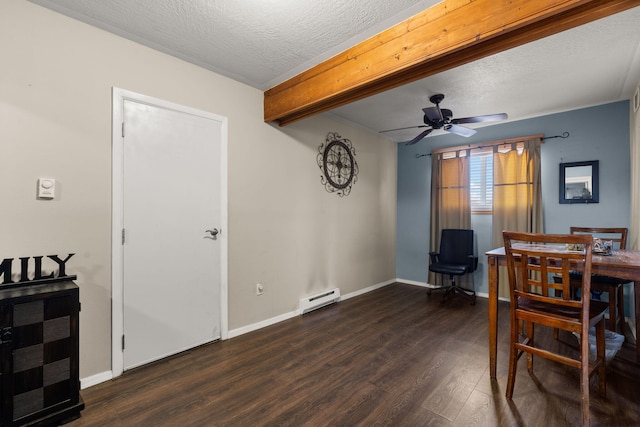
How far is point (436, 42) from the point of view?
71.7 inches

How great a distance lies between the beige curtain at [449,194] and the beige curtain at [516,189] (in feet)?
1.28

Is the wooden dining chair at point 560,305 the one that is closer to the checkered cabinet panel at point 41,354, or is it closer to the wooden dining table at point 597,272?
the wooden dining table at point 597,272

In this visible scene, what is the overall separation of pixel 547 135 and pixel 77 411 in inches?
208

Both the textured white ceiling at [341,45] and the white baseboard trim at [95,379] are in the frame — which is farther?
the white baseboard trim at [95,379]

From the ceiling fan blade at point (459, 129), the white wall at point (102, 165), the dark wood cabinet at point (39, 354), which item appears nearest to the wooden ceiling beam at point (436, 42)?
the white wall at point (102, 165)

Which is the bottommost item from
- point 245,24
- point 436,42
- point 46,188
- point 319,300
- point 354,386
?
point 354,386

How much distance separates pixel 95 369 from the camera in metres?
2.05

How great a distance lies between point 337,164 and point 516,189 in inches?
95.6

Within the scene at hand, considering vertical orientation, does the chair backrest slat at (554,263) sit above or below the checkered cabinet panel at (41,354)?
above

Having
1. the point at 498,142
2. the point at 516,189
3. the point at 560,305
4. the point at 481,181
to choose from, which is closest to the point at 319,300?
the point at 560,305

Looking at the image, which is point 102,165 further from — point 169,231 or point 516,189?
point 516,189

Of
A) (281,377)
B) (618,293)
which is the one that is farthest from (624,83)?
(281,377)

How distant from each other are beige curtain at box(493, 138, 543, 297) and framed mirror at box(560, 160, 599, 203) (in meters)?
0.25

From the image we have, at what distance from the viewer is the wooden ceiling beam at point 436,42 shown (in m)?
1.51
